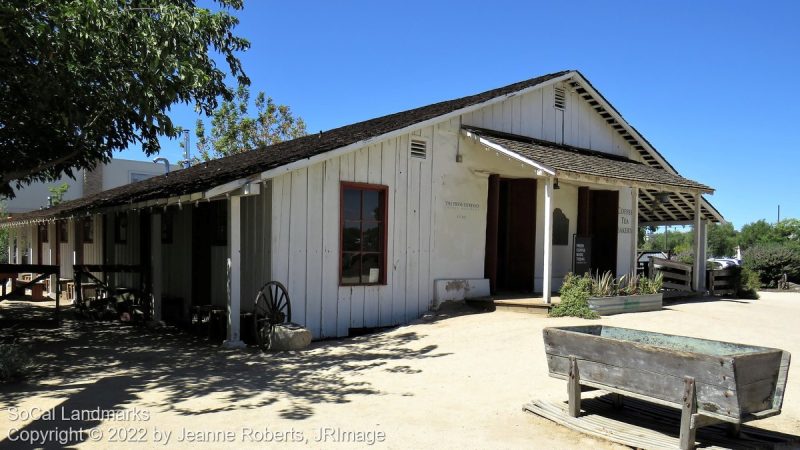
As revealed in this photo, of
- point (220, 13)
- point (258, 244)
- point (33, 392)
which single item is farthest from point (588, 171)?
point (33, 392)

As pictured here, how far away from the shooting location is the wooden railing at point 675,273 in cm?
1548

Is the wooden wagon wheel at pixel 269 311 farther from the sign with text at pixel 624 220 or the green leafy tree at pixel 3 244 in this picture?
the green leafy tree at pixel 3 244

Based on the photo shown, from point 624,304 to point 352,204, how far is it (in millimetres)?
5499

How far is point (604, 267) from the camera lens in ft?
50.9

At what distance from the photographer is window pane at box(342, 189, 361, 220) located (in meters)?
10.6

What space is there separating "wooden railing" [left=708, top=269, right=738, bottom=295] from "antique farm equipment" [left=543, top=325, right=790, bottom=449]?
39.1ft

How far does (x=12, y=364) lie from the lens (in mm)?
7090

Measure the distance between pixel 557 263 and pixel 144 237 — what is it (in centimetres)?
1011

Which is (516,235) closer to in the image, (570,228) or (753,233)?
(570,228)

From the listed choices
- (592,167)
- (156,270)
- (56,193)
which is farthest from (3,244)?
(592,167)

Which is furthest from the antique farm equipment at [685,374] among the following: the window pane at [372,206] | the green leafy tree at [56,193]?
the green leafy tree at [56,193]

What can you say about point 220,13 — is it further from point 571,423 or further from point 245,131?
point 245,131

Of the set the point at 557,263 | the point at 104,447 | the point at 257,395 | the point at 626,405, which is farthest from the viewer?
the point at 557,263

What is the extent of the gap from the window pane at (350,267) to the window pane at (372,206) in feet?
2.47
